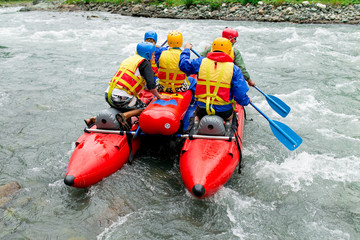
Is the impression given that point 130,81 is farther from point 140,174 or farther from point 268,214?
point 268,214

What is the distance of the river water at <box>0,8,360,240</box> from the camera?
A: 372cm

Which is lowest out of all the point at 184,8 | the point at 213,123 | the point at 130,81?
the point at 184,8

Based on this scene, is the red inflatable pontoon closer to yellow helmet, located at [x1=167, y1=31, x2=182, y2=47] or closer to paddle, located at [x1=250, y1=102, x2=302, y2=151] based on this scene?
paddle, located at [x1=250, y1=102, x2=302, y2=151]

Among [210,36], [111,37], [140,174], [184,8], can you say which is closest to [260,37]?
[210,36]

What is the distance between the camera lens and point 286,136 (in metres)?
4.76

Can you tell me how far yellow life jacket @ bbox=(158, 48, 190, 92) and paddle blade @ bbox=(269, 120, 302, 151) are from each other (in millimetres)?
1626

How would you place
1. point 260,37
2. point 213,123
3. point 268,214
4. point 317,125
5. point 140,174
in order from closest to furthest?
point 268,214
point 213,123
point 140,174
point 317,125
point 260,37

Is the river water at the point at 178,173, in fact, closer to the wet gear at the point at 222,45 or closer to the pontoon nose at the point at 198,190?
the pontoon nose at the point at 198,190

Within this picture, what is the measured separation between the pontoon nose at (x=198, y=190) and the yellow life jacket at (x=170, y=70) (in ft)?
6.49

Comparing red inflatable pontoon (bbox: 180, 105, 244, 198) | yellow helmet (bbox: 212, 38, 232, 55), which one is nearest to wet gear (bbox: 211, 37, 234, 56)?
yellow helmet (bbox: 212, 38, 232, 55)

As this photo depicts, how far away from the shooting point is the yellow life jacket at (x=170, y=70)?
4.95 meters

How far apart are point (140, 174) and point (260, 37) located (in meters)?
11.8

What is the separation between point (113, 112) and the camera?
4605mm

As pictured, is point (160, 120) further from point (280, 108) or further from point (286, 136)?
point (280, 108)
